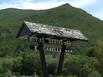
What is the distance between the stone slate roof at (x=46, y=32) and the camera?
1512 centimetres

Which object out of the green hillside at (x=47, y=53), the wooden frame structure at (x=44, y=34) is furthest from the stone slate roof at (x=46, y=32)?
the green hillside at (x=47, y=53)

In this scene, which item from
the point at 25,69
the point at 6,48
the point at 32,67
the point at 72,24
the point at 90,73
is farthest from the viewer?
the point at 72,24

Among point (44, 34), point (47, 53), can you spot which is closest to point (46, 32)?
point (44, 34)

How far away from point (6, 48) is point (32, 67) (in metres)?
77.3

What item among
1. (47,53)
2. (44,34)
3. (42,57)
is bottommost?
(47,53)

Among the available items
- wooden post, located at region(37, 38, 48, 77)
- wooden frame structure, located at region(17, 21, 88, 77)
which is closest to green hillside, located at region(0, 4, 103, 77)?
wooden frame structure, located at region(17, 21, 88, 77)

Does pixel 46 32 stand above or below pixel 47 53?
above

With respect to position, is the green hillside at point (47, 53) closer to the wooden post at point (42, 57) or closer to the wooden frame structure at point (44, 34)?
the wooden frame structure at point (44, 34)

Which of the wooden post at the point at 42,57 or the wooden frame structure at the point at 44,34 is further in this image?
the wooden post at the point at 42,57

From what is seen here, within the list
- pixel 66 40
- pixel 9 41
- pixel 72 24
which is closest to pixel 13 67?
pixel 66 40

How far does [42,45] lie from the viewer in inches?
612

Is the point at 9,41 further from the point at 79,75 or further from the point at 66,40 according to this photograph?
the point at 66,40

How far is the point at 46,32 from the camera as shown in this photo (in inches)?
615

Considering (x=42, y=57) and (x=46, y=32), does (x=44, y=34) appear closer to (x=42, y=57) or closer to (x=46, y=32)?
(x=46, y=32)
